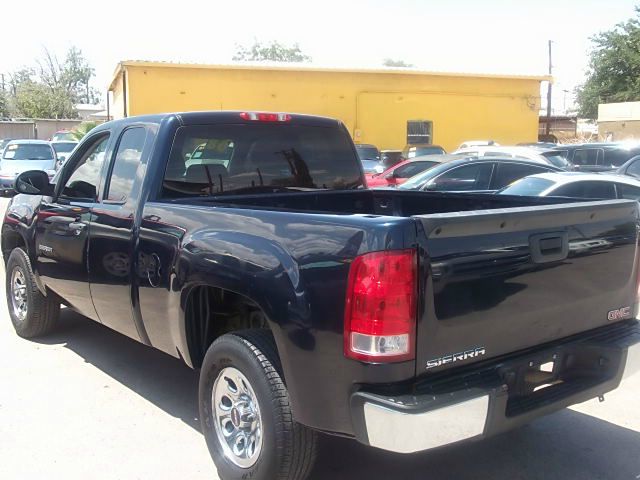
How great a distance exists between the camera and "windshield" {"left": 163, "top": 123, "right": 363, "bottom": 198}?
14.3ft

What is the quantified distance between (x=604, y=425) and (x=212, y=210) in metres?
2.86

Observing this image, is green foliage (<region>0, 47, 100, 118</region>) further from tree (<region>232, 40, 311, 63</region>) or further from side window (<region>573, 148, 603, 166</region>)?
side window (<region>573, 148, 603, 166</region>)

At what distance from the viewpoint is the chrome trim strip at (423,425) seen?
2625mm

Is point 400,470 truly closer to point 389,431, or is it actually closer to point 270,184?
point 389,431

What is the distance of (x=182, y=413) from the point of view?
4535 millimetres

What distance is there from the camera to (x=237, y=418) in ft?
11.3

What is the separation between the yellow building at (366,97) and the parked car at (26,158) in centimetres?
488

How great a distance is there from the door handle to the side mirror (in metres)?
0.59

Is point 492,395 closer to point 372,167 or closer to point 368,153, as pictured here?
point 372,167

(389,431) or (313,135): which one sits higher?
(313,135)

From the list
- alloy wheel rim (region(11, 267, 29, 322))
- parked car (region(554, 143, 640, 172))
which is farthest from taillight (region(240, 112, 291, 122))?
parked car (region(554, 143, 640, 172))

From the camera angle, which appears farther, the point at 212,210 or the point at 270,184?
the point at 270,184

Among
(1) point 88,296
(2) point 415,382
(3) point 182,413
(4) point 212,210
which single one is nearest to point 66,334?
(1) point 88,296

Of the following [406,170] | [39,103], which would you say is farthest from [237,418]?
[39,103]
